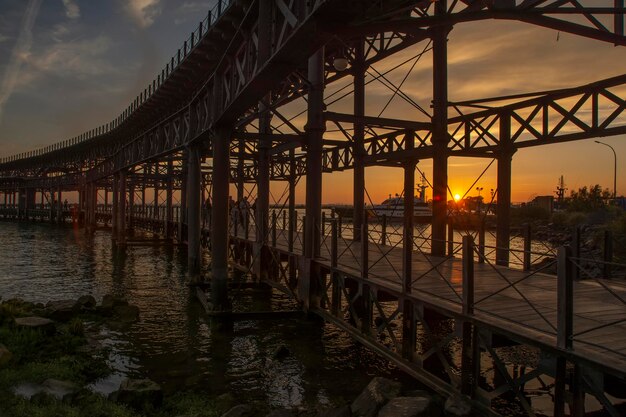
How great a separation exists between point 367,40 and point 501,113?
6275 mm

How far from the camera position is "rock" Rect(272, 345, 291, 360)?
11.0 metres

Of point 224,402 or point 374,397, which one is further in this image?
point 224,402

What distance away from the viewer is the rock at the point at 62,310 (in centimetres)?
1381

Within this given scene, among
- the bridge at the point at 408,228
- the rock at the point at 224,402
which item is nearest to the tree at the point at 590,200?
the bridge at the point at 408,228

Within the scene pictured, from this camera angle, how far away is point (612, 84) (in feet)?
38.2

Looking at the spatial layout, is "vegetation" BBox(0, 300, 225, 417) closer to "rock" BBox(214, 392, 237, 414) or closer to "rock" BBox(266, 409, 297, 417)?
"rock" BBox(214, 392, 237, 414)

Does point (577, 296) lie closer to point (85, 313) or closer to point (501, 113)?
point (501, 113)

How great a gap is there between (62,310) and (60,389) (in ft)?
21.7

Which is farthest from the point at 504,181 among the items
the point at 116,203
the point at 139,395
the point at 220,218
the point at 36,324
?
the point at 116,203

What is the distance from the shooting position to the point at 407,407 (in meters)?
6.75

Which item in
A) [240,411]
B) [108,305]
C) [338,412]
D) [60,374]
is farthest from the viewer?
[108,305]

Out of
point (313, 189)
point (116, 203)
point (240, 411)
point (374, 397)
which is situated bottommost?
point (240, 411)

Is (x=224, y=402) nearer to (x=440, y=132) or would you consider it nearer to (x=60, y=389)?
(x=60, y=389)

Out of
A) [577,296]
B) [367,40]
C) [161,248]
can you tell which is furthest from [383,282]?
[161,248]
